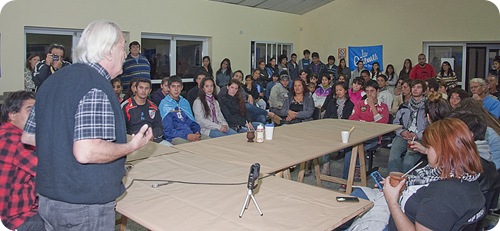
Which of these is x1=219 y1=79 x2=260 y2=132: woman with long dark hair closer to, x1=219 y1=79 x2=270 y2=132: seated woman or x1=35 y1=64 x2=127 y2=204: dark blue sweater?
x1=219 y1=79 x2=270 y2=132: seated woman

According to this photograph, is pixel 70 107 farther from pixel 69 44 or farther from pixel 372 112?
pixel 69 44

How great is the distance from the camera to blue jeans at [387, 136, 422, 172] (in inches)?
150

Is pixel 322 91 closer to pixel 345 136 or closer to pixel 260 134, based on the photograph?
pixel 345 136

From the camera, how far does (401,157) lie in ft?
13.5

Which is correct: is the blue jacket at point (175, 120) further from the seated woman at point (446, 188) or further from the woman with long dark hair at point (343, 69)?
the woman with long dark hair at point (343, 69)

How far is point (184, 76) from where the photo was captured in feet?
27.3

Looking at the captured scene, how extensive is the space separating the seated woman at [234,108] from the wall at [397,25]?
6104 millimetres

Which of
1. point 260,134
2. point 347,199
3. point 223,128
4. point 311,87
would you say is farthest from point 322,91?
point 347,199

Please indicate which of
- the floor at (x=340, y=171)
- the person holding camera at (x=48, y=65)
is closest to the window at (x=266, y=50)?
the floor at (x=340, y=171)

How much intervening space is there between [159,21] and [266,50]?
322 cm

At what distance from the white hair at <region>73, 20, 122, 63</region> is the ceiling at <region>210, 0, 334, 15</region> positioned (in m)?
7.25

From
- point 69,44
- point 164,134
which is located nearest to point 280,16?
point 69,44

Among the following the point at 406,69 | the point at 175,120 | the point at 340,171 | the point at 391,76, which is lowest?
the point at 340,171

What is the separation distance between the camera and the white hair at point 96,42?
150cm
